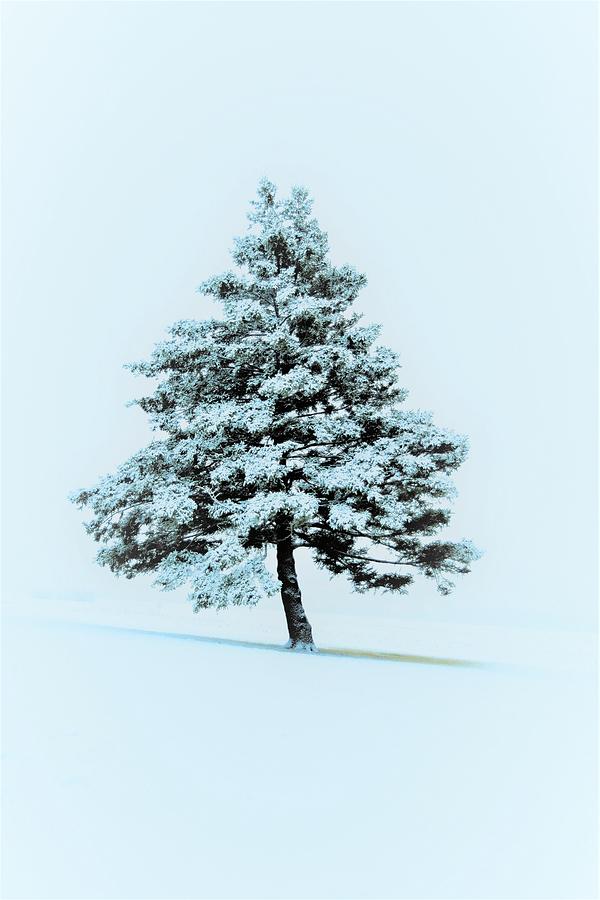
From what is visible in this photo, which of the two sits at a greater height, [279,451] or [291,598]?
[279,451]

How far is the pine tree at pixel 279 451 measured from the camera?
39.8 ft

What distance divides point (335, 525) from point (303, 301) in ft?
15.2

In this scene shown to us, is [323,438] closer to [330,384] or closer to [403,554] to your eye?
[330,384]

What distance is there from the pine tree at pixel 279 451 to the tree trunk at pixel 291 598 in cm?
3

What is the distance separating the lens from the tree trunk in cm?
1296

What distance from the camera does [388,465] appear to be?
1243 centimetres

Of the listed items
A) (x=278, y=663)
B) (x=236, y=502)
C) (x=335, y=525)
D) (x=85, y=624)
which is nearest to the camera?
(x=278, y=663)

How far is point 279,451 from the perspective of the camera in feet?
40.8

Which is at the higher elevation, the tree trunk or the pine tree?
the pine tree

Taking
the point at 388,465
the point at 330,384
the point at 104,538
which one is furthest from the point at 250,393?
the point at 104,538

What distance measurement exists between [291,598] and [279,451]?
310 centimetres

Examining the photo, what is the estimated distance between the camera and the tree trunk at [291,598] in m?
13.0

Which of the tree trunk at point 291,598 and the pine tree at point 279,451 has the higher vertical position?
the pine tree at point 279,451

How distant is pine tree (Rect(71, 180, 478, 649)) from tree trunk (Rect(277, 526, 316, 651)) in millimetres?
26
